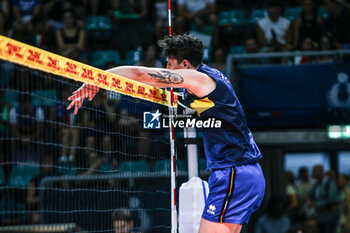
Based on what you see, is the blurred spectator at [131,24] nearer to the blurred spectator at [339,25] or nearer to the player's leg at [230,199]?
the blurred spectator at [339,25]

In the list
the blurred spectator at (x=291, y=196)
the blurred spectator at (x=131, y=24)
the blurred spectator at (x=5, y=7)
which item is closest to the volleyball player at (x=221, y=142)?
the blurred spectator at (x=291, y=196)

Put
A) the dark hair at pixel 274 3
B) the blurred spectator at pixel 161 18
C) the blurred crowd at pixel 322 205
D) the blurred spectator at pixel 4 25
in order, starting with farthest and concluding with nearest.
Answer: the blurred spectator at pixel 4 25 → the blurred spectator at pixel 161 18 → the dark hair at pixel 274 3 → the blurred crowd at pixel 322 205

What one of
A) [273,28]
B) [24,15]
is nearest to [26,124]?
[273,28]

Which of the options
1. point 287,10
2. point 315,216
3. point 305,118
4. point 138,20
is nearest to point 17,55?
point 305,118

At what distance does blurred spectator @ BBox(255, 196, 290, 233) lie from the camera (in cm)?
993

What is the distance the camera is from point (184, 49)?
4.63 m

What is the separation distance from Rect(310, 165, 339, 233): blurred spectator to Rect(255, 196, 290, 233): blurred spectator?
3.27ft

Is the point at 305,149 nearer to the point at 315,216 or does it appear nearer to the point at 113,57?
the point at 315,216

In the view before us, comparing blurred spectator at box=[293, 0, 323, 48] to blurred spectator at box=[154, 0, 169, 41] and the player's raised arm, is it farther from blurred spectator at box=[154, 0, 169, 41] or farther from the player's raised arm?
the player's raised arm

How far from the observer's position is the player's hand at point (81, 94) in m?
4.13

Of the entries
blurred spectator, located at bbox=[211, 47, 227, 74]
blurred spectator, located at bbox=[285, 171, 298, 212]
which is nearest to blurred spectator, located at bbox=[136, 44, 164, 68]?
blurred spectator, located at bbox=[211, 47, 227, 74]

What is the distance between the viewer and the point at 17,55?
348 cm

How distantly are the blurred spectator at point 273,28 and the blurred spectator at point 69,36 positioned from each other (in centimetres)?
390

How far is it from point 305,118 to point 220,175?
591cm
